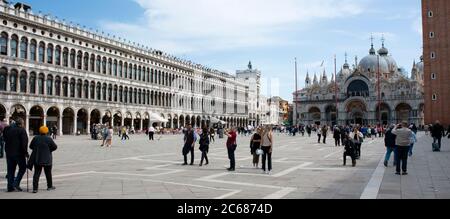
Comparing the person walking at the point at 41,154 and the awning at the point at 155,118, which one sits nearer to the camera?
the person walking at the point at 41,154

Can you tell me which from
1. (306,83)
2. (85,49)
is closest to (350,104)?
(306,83)

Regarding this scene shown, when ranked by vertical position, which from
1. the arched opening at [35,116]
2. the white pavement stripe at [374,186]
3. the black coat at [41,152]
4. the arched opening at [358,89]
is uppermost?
the arched opening at [358,89]

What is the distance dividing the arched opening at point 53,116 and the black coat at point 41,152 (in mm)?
41698

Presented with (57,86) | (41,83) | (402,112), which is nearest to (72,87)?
(57,86)

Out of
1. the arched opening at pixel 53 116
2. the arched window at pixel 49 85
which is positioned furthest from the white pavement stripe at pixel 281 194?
the arched opening at pixel 53 116

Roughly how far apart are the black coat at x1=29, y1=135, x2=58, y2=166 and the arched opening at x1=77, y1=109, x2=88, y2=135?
4584 cm

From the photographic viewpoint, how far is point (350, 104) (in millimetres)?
97875

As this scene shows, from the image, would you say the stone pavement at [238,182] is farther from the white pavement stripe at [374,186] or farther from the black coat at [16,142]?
the black coat at [16,142]

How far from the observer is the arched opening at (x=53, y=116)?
48.5m

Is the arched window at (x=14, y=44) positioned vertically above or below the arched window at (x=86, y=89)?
above

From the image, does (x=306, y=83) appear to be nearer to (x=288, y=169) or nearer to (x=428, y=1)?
(x=428, y=1)

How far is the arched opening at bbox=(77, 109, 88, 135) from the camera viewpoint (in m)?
53.8

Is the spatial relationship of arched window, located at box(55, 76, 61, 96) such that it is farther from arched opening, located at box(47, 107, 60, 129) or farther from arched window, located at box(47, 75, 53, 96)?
arched opening, located at box(47, 107, 60, 129)

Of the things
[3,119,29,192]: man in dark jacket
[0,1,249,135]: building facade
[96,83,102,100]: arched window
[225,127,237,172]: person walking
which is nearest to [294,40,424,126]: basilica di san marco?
[0,1,249,135]: building facade
